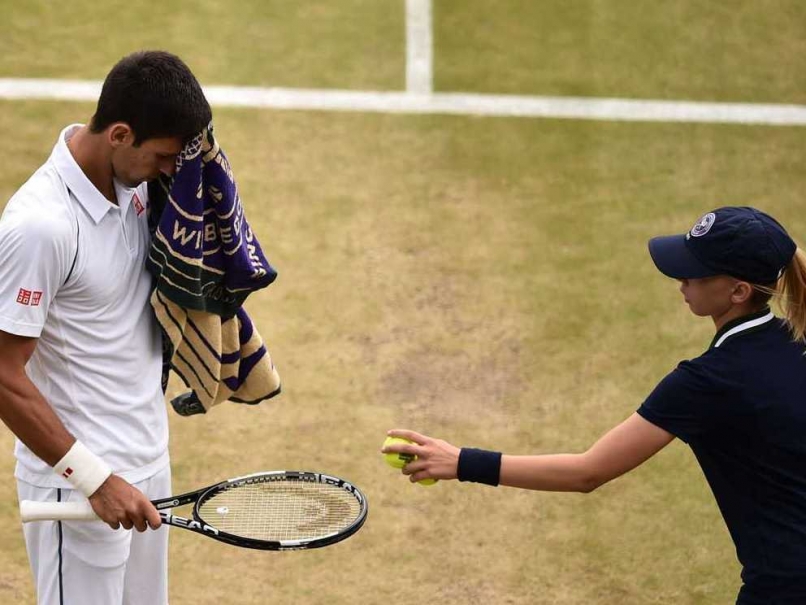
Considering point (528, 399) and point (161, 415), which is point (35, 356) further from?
point (528, 399)

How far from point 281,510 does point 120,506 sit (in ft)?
2.34

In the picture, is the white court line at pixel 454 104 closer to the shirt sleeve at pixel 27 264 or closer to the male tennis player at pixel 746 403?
the male tennis player at pixel 746 403

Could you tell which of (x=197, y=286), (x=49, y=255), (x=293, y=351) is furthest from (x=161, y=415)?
(x=293, y=351)

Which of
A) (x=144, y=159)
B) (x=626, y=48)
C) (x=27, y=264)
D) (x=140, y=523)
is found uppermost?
(x=626, y=48)

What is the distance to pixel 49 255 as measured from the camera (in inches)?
147

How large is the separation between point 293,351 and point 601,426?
1624 mm

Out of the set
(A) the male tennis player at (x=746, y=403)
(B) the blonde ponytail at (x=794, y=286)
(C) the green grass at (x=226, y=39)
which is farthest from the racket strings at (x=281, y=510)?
(C) the green grass at (x=226, y=39)

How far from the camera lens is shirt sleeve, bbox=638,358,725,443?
3.81m

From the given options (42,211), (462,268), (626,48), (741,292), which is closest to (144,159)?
(42,211)

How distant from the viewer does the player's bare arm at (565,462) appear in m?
3.96

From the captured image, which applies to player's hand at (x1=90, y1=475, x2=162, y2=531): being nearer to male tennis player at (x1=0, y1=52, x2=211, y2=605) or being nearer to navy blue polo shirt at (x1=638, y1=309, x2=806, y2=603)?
male tennis player at (x1=0, y1=52, x2=211, y2=605)

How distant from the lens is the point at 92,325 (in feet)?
13.0

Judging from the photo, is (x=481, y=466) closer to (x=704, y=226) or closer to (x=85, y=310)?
(x=704, y=226)

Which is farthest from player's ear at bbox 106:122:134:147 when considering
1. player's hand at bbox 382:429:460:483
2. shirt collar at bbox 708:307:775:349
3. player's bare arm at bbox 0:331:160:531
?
shirt collar at bbox 708:307:775:349
